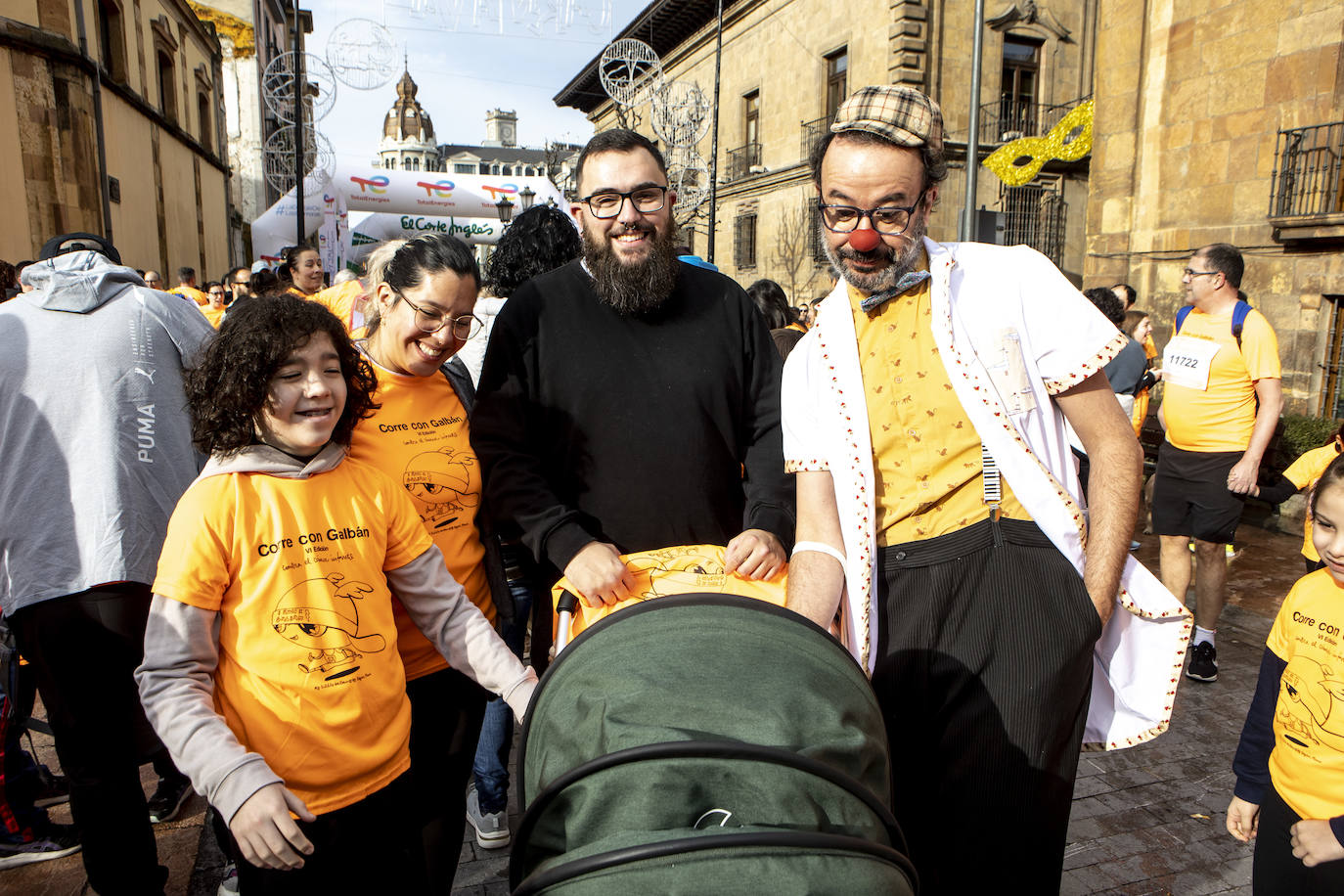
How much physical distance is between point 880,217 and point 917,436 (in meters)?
0.51

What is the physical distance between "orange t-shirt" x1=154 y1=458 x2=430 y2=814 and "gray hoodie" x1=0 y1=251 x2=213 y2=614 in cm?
93

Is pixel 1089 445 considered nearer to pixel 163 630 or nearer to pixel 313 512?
pixel 313 512

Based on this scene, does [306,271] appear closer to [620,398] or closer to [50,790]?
[50,790]

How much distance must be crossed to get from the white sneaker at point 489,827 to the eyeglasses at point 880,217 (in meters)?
2.52

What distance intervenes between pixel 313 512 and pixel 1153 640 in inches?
76.9

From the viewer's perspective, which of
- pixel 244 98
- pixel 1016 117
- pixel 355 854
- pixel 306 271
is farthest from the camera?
pixel 244 98

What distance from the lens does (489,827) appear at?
3246 millimetres

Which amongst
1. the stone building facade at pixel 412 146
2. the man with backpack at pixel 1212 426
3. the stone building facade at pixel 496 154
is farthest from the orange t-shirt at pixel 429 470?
the stone building facade at pixel 496 154

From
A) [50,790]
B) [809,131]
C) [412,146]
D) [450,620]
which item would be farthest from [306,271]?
[412,146]

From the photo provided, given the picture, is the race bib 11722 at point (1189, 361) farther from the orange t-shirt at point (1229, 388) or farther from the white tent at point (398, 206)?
the white tent at point (398, 206)

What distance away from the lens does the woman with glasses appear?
2354 millimetres

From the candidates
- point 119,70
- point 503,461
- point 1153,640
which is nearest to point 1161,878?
point 1153,640

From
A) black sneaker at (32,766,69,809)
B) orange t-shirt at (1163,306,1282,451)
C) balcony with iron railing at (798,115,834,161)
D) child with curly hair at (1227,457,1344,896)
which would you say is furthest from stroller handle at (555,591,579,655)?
balcony with iron railing at (798,115,834,161)

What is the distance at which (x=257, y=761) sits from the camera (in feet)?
5.62
